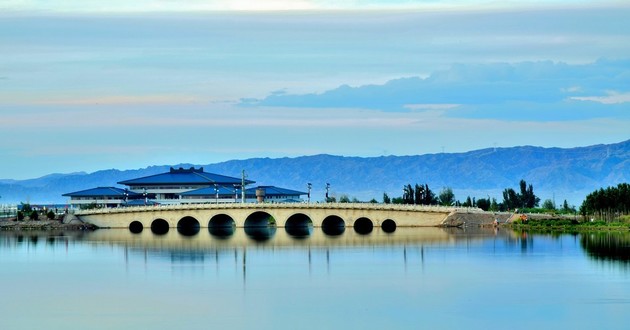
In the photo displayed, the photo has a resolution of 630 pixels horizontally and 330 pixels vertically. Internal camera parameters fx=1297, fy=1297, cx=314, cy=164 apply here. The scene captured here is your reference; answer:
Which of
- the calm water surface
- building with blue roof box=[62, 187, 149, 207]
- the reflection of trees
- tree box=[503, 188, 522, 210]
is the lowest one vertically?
the calm water surface

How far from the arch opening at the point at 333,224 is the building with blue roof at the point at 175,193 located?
25.7 meters

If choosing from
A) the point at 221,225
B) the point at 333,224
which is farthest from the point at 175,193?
the point at 333,224

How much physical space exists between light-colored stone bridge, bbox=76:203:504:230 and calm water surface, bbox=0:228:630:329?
2101cm

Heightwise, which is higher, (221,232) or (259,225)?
(259,225)

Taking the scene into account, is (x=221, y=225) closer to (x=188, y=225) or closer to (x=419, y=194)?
(x=188, y=225)

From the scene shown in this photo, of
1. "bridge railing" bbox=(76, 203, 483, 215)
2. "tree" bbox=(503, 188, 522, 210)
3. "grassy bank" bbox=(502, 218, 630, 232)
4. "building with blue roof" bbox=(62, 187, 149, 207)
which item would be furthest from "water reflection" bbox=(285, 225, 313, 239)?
"building with blue roof" bbox=(62, 187, 149, 207)

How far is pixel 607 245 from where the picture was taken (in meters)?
83.1

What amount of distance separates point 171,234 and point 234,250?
1224 inches

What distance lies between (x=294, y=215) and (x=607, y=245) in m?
55.2

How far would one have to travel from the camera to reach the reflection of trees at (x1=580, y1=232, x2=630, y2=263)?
73.9m

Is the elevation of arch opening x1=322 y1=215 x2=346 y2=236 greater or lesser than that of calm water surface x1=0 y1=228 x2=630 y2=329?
greater

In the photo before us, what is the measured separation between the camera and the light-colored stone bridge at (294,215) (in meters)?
120

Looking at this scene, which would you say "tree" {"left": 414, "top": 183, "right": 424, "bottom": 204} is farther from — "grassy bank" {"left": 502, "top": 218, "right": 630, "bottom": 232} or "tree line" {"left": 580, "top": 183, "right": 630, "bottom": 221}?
"tree line" {"left": 580, "top": 183, "right": 630, "bottom": 221}

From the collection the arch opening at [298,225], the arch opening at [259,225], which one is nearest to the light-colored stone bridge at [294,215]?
the arch opening at [298,225]
